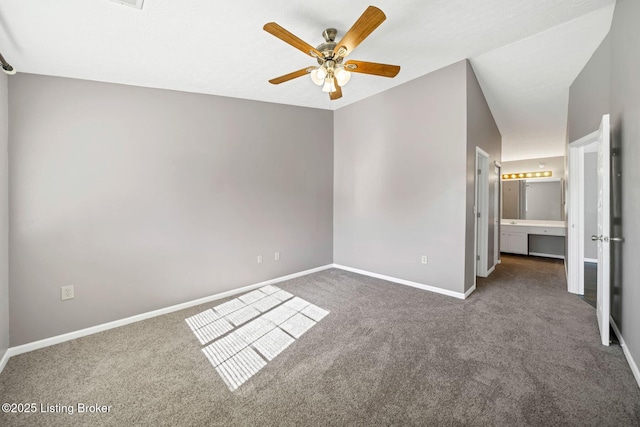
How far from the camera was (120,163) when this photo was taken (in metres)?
2.60

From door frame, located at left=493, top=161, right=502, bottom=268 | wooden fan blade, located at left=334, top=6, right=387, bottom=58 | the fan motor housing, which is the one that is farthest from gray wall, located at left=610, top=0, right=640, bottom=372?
door frame, located at left=493, top=161, right=502, bottom=268

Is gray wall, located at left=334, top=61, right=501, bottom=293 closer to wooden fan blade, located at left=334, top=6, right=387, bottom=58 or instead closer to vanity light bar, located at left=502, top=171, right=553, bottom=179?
wooden fan blade, located at left=334, top=6, right=387, bottom=58

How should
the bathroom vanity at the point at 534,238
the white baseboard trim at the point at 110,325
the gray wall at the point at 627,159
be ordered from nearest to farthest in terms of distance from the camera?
the gray wall at the point at 627,159
the white baseboard trim at the point at 110,325
the bathroom vanity at the point at 534,238

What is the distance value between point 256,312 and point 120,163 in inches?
83.2

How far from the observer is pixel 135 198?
8.83 feet

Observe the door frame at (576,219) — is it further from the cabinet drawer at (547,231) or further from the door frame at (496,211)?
the cabinet drawer at (547,231)

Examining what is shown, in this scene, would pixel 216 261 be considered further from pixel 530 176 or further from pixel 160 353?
pixel 530 176

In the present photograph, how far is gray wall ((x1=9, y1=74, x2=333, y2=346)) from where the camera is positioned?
7.39ft

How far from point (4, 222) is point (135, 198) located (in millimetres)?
917

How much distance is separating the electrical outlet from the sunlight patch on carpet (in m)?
1.07

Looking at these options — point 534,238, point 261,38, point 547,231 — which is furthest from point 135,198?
point 534,238

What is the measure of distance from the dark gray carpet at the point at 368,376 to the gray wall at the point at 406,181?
910 millimetres

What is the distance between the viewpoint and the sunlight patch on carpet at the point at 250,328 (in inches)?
77.1

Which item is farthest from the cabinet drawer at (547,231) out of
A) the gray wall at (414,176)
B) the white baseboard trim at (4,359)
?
the white baseboard trim at (4,359)
